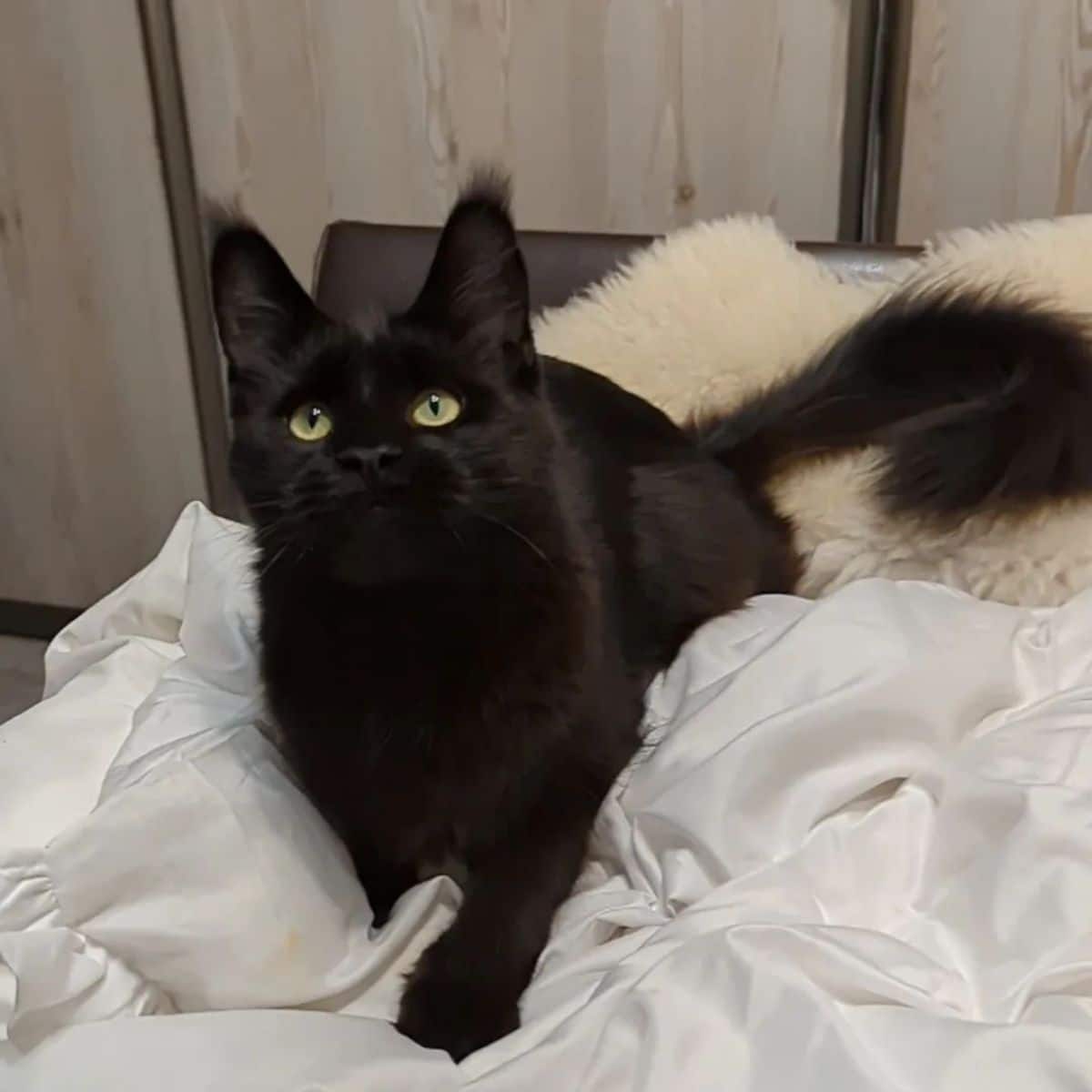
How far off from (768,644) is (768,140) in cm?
94

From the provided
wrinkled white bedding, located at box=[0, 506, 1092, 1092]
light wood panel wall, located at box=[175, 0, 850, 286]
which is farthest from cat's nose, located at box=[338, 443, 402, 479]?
light wood panel wall, located at box=[175, 0, 850, 286]

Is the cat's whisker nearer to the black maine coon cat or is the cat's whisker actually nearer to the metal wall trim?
the black maine coon cat

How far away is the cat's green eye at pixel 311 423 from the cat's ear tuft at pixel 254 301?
6cm

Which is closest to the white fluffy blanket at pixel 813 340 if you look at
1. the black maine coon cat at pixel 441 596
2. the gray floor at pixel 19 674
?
the black maine coon cat at pixel 441 596

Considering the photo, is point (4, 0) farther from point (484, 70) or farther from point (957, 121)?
point (957, 121)

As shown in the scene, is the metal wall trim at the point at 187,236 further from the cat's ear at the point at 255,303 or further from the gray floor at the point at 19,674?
the cat's ear at the point at 255,303

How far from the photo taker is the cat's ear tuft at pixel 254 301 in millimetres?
934

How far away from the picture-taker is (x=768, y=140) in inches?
70.1

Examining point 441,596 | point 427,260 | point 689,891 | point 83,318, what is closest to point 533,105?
point 427,260

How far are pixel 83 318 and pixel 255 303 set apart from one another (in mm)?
1281

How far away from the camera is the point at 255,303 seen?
3.10 ft

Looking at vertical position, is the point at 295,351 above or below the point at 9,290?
above

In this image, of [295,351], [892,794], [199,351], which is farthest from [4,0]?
[892,794]

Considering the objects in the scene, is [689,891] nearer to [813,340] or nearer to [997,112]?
[813,340]
